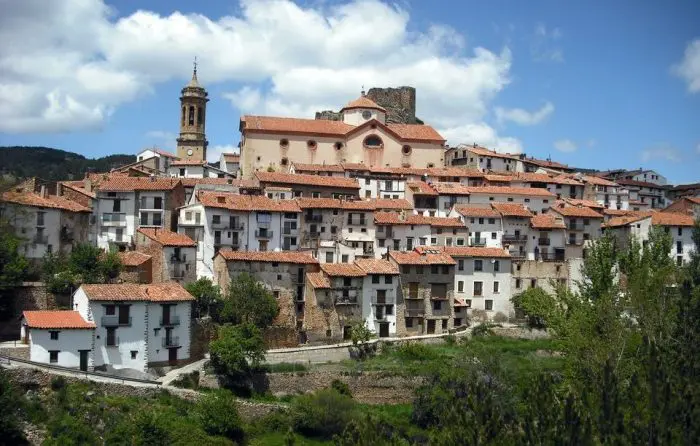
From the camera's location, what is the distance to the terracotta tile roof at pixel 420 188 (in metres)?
65.2

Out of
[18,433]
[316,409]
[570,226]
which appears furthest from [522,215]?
[18,433]

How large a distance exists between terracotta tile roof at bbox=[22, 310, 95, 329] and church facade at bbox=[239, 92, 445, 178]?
32336mm

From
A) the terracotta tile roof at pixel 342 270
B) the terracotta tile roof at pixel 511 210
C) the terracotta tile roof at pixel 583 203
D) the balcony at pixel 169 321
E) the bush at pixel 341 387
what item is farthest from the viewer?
the terracotta tile roof at pixel 583 203

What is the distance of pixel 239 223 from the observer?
178ft

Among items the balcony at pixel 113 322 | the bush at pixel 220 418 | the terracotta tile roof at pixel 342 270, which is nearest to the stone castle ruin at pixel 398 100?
the terracotta tile roof at pixel 342 270

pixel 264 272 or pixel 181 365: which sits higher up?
pixel 264 272

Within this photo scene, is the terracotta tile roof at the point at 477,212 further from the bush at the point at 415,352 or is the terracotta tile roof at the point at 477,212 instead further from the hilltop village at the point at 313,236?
the bush at the point at 415,352

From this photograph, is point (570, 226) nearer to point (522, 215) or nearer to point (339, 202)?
point (522, 215)

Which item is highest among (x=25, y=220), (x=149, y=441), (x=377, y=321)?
(x=25, y=220)

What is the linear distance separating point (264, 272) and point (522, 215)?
21.8 meters

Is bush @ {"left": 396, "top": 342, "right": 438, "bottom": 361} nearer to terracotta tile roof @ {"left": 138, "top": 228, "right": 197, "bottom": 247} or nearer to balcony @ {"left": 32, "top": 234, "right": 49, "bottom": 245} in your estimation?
terracotta tile roof @ {"left": 138, "top": 228, "right": 197, "bottom": 247}

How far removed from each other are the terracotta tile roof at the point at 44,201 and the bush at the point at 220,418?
1517 cm

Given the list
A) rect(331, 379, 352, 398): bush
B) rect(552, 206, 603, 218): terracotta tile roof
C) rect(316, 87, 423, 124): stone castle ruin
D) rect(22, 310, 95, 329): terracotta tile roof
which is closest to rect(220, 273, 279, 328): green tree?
rect(331, 379, 352, 398): bush

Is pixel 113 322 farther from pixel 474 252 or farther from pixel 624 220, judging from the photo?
pixel 624 220
